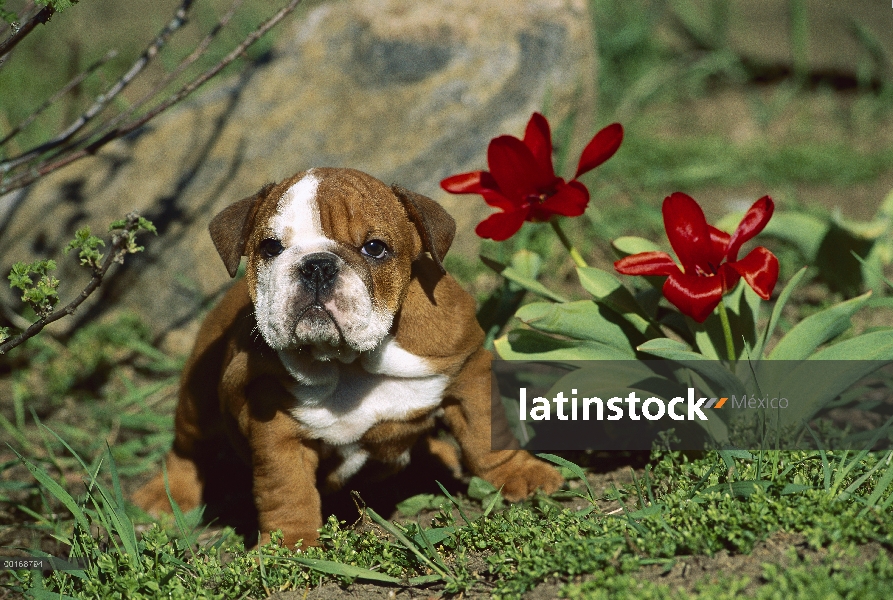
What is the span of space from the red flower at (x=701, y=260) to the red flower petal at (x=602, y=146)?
275 millimetres

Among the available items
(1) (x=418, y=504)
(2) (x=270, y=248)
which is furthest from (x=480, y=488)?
(2) (x=270, y=248)

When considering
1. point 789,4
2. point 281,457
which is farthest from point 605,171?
point 281,457

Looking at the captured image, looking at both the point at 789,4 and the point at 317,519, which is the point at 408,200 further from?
the point at 789,4

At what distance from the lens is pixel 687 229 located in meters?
2.83

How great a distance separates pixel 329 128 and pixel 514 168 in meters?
2.30

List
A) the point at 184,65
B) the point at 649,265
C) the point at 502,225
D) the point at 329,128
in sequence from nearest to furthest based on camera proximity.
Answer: the point at 649,265, the point at 502,225, the point at 184,65, the point at 329,128

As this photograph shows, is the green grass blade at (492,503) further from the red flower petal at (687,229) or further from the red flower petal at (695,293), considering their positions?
the red flower petal at (687,229)

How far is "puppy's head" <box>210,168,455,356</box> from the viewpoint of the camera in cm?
256

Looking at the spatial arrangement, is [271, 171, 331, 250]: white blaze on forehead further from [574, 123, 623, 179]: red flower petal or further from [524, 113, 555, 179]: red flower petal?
[574, 123, 623, 179]: red flower petal

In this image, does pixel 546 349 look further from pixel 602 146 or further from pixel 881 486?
pixel 881 486

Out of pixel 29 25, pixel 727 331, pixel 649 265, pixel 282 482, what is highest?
pixel 29 25

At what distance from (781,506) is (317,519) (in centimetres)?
142

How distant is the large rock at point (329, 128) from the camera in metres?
4.89

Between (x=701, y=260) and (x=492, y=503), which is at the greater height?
(x=701, y=260)
